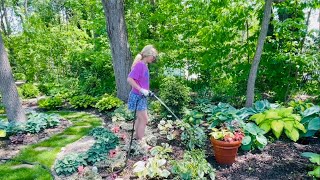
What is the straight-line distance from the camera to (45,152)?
3.90m

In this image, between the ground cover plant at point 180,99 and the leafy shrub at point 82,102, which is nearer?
the ground cover plant at point 180,99

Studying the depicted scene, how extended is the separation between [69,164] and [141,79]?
154cm

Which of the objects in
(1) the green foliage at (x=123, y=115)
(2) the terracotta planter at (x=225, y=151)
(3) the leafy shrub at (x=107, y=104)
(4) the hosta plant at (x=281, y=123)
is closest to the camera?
(2) the terracotta planter at (x=225, y=151)

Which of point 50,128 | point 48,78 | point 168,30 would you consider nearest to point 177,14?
point 168,30

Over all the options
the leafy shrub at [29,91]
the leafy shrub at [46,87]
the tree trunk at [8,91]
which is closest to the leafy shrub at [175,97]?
the tree trunk at [8,91]

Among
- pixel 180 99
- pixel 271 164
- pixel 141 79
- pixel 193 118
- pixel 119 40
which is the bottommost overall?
pixel 271 164

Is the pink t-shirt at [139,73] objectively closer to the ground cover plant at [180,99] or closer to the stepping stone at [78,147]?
the ground cover plant at [180,99]

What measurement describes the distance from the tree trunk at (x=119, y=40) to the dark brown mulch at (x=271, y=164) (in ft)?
10.9

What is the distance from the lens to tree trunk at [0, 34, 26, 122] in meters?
4.47

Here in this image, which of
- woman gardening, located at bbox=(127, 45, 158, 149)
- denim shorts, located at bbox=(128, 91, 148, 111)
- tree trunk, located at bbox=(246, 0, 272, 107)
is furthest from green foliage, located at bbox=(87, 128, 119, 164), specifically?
tree trunk, located at bbox=(246, 0, 272, 107)

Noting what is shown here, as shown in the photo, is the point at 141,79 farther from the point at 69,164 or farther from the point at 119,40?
the point at 119,40

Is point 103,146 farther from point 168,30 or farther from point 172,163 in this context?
point 168,30

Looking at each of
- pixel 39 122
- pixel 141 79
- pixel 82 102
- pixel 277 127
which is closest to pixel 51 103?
pixel 82 102

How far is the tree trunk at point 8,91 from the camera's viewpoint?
14.7ft
